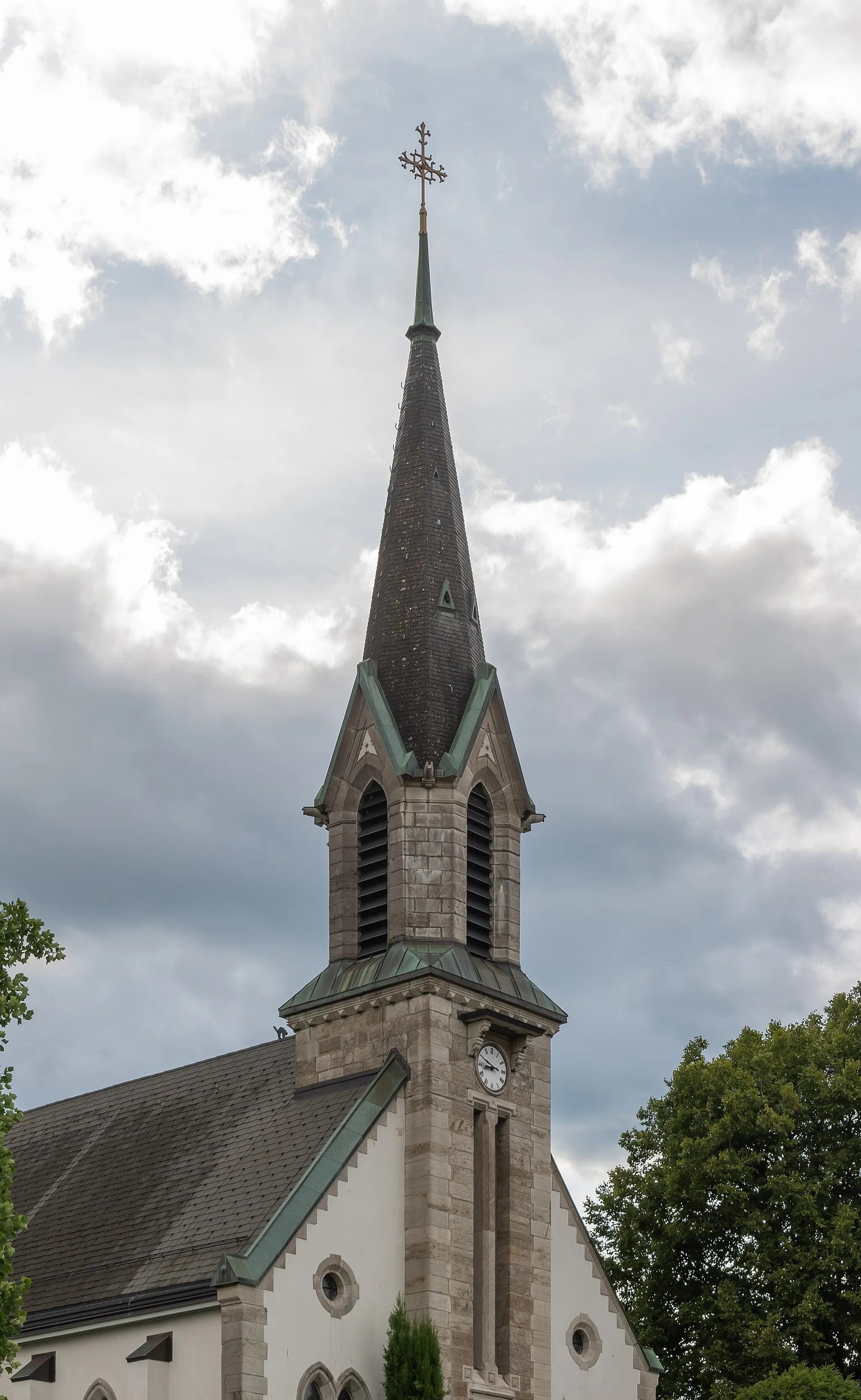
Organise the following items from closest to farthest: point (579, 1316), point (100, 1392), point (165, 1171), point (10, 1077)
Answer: point (10, 1077)
point (100, 1392)
point (579, 1316)
point (165, 1171)

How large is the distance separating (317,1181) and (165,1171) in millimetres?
6672

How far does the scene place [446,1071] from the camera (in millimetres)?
38594

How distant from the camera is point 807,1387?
4078 centimetres

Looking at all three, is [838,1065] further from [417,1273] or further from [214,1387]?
[214,1387]

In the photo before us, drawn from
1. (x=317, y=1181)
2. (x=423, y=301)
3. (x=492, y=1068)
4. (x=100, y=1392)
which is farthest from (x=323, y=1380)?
(x=423, y=301)

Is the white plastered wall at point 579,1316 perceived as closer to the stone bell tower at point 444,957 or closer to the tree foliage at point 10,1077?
the stone bell tower at point 444,957

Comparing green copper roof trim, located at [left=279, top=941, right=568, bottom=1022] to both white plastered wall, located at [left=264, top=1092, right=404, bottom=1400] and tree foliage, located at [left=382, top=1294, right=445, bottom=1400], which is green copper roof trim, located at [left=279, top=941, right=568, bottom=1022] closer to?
white plastered wall, located at [left=264, top=1092, right=404, bottom=1400]

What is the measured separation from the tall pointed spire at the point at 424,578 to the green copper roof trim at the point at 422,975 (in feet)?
12.9

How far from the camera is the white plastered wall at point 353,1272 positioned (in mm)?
34781

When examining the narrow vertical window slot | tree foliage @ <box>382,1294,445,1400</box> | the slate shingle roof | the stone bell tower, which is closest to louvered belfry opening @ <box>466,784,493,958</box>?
the stone bell tower

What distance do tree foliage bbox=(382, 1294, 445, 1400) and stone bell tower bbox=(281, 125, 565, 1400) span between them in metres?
0.65

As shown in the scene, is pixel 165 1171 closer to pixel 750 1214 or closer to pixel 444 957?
pixel 444 957

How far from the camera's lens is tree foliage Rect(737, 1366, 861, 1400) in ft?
132

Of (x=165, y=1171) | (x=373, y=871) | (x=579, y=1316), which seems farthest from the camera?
(x=165, y=1171)
